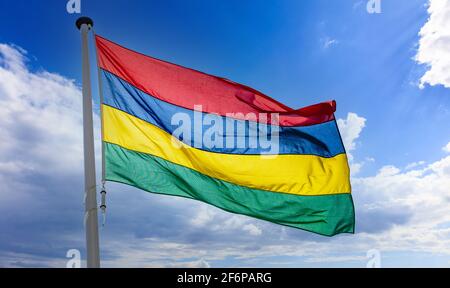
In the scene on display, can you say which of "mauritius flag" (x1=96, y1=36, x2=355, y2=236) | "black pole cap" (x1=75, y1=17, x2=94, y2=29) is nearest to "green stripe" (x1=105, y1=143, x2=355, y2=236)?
"mauritius flag" (x1=96, y1=36, x2=355, y2=236)

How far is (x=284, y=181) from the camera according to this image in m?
9.31

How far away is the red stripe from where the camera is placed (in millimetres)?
8305

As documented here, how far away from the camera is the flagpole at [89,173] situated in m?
6.17

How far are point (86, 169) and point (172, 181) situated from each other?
1714 mm

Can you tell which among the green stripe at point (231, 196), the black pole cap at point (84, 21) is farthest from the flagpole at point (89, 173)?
the green stripe at point (231, 196)

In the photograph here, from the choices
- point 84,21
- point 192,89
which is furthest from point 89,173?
point 192,89

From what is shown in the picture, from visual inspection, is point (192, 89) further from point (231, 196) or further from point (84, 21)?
point (84, 21)

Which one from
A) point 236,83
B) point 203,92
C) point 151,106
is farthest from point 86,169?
point 236,83

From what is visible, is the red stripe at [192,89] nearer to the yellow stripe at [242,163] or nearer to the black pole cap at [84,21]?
the black pole cap at [84,21]

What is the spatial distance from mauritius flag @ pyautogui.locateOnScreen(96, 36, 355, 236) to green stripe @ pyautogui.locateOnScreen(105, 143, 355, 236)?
2 centimetres

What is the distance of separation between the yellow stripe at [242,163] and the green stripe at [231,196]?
13 cm

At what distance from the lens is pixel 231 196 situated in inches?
340

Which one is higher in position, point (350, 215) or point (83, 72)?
point (83, 72)
